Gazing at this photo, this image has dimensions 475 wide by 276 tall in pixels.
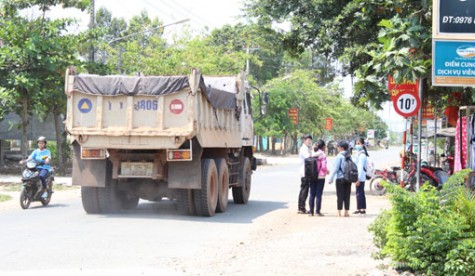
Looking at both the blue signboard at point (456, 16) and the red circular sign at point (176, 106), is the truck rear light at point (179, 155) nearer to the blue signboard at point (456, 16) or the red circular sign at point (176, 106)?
the red circular sign at point (176, 106)

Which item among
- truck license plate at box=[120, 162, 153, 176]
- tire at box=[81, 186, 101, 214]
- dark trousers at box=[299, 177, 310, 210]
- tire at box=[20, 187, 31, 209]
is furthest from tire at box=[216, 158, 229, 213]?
tire at box=[20, 187, 31, 209]

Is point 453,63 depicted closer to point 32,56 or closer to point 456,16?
point 456,16

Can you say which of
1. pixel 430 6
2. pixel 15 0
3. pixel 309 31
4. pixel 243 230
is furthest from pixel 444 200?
pixel 15 0

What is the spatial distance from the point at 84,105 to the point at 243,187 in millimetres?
5509

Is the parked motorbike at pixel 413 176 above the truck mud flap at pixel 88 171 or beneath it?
beneath

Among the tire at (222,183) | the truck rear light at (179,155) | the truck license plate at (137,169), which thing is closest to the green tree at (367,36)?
the tire at (222,183)

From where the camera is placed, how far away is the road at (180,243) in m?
8.12

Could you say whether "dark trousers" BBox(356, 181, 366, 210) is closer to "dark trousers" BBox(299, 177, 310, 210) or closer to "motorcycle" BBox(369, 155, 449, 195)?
"dark trousers" BBox(299, 177, 310, 210)

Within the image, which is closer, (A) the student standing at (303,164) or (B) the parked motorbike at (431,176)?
(A) the student standing at (303,164)

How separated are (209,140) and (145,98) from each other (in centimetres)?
161

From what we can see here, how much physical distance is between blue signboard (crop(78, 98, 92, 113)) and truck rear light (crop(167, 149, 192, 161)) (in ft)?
5.94

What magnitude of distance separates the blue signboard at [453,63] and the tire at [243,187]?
7.56m

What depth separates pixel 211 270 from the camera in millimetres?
8164

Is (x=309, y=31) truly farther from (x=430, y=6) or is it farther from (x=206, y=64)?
(x=206, y=64)
